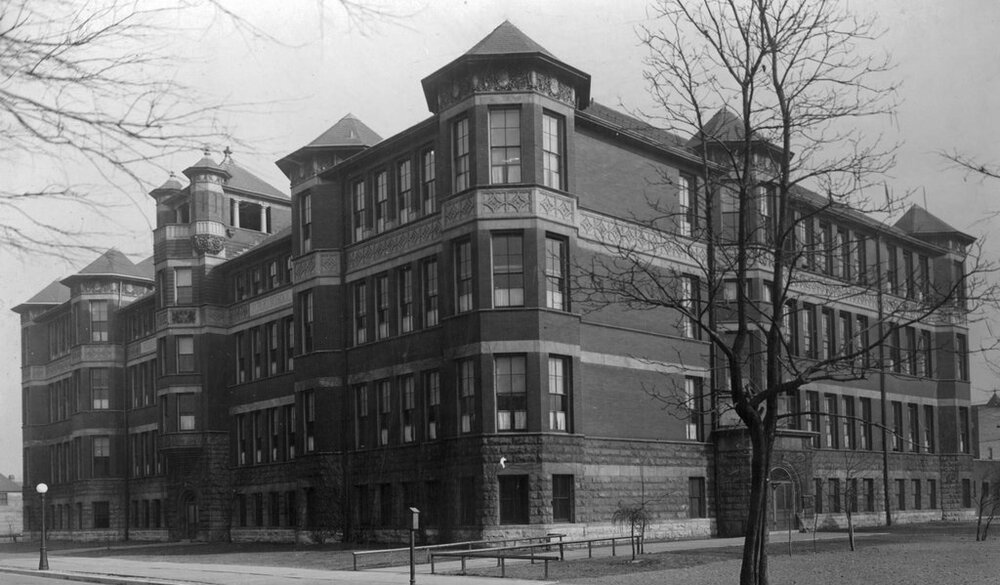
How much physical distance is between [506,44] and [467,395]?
11869mm

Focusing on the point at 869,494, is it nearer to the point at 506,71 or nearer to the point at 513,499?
the point at 513,499

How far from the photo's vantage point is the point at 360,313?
46250mm

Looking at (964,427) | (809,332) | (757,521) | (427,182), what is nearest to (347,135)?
(427,182)

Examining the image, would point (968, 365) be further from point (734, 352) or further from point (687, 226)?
point (734, 352)

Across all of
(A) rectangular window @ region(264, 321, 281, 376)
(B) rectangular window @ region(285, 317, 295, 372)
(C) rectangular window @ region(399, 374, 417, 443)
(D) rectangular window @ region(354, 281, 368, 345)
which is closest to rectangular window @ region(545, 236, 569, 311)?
(C) rectangular window @ region(399, 374, 417, 443)

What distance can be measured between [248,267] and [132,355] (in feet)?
50.2

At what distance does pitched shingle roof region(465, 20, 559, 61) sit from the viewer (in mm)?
38281

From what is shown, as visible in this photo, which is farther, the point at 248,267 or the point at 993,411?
the point at 993,411

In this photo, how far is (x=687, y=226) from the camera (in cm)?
4569

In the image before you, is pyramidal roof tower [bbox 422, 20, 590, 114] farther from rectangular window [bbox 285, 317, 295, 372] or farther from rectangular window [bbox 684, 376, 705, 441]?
rectangular window [bbox 285, 317, 295, 372]

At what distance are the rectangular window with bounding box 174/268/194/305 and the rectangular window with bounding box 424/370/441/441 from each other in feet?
74.2

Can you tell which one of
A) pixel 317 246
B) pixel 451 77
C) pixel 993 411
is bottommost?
pixel 993 411

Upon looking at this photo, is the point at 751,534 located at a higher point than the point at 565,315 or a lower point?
lower

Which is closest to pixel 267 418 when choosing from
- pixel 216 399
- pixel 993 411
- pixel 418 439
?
pixel 216 399
